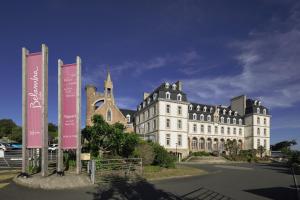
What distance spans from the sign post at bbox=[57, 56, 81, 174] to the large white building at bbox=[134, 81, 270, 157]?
32611mm

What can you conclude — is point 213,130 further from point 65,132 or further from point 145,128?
point 65,132

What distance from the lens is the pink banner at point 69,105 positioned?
16.2 meters

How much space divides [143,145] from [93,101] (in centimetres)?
1639

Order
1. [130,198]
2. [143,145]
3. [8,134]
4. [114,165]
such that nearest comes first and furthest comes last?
[130,198]
[114,165]
[143,145]
[8,134]

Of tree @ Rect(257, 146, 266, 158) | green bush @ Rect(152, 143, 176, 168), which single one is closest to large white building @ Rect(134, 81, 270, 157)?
tree @ Rect(257, 146, 266, 158)

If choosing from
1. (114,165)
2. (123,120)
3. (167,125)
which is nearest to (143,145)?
(114,165)

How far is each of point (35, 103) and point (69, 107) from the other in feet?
6.09

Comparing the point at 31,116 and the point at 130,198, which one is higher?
the point at 31,116

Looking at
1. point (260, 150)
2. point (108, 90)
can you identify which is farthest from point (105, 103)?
point (260, 150)

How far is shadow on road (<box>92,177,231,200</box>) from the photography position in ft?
41.1

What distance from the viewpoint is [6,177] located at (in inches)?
661

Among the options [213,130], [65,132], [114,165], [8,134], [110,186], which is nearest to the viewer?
[110,186]

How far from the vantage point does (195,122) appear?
6247 centimetres

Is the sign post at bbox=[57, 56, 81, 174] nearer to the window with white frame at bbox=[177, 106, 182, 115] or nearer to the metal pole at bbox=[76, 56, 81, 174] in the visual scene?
the metal pole at bbox=[76, 56, 81, 174]
